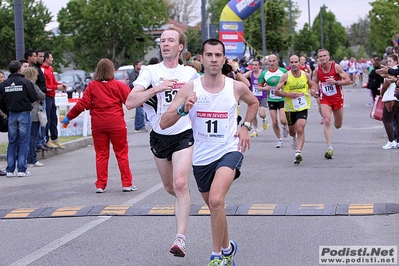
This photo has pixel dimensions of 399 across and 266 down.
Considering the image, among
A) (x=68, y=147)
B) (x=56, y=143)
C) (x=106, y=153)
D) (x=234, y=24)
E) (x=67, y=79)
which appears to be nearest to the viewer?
(x=106, y=153)

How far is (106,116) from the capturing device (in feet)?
36.0

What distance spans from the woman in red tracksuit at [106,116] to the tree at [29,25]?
41148mm

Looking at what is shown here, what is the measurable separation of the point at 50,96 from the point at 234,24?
26.6 metres

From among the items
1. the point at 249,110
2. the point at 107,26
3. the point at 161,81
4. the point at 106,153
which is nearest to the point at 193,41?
the point at 107,26

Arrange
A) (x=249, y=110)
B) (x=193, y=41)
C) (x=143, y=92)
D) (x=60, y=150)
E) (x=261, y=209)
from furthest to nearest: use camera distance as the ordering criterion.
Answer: (x=193, y=41)
(x=60, y=150)
(x=261, y=209)
(x=143, y=92)
(x=249, y=110)

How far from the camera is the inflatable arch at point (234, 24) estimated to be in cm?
4122

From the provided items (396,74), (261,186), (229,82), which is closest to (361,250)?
(229,82)

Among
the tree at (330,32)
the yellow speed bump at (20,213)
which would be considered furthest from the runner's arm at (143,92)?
the tree at (330,32)

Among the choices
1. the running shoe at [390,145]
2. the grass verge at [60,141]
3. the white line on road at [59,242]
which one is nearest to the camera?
the white line on road at [59,242]

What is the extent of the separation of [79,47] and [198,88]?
172ft

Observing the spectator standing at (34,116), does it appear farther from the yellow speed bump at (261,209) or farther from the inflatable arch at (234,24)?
the inflatable arch at (234,24)

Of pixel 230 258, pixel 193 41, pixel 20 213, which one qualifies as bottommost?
pixel 20 213

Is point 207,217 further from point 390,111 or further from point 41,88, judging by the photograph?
point 390,111

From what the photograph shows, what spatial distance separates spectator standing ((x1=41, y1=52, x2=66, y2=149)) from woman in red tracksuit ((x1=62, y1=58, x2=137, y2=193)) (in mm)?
4478
